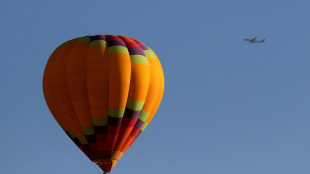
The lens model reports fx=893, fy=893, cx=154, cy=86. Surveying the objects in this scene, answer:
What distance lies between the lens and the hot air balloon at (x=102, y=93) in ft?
195

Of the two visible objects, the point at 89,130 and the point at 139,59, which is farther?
the point at 139,59

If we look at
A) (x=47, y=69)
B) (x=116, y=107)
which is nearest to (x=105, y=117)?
(x=116, y=107)

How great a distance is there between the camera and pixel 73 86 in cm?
5944

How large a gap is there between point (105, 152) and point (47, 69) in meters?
7.08

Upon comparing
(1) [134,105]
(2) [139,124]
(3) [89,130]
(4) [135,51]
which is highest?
(4) [135,51]

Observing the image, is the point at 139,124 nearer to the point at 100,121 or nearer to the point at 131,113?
the point at 131,113

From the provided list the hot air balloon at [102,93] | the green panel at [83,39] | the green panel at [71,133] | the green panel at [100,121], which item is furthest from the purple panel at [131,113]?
the green panel at [83,39]

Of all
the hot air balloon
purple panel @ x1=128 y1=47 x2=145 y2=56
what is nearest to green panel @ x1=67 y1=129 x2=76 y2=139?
the hot air balloon

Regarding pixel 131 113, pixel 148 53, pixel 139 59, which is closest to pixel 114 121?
pixel 131 113

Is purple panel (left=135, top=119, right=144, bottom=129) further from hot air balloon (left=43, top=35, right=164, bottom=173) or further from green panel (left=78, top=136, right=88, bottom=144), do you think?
green panel (left=78, top=136, right=88, bottom=144)

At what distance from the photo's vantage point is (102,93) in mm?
59375

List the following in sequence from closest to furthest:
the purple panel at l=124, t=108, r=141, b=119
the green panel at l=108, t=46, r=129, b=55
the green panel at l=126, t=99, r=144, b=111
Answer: the green panel at l=126, t=99, r=144, b=111
the purple panel at l=124, t=108, r=141, b=119
the green panel at l=108, t=46, r=129, b=55

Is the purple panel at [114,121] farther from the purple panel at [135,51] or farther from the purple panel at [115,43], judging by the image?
the purple panel at [115,43]

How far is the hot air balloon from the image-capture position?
195 ft
